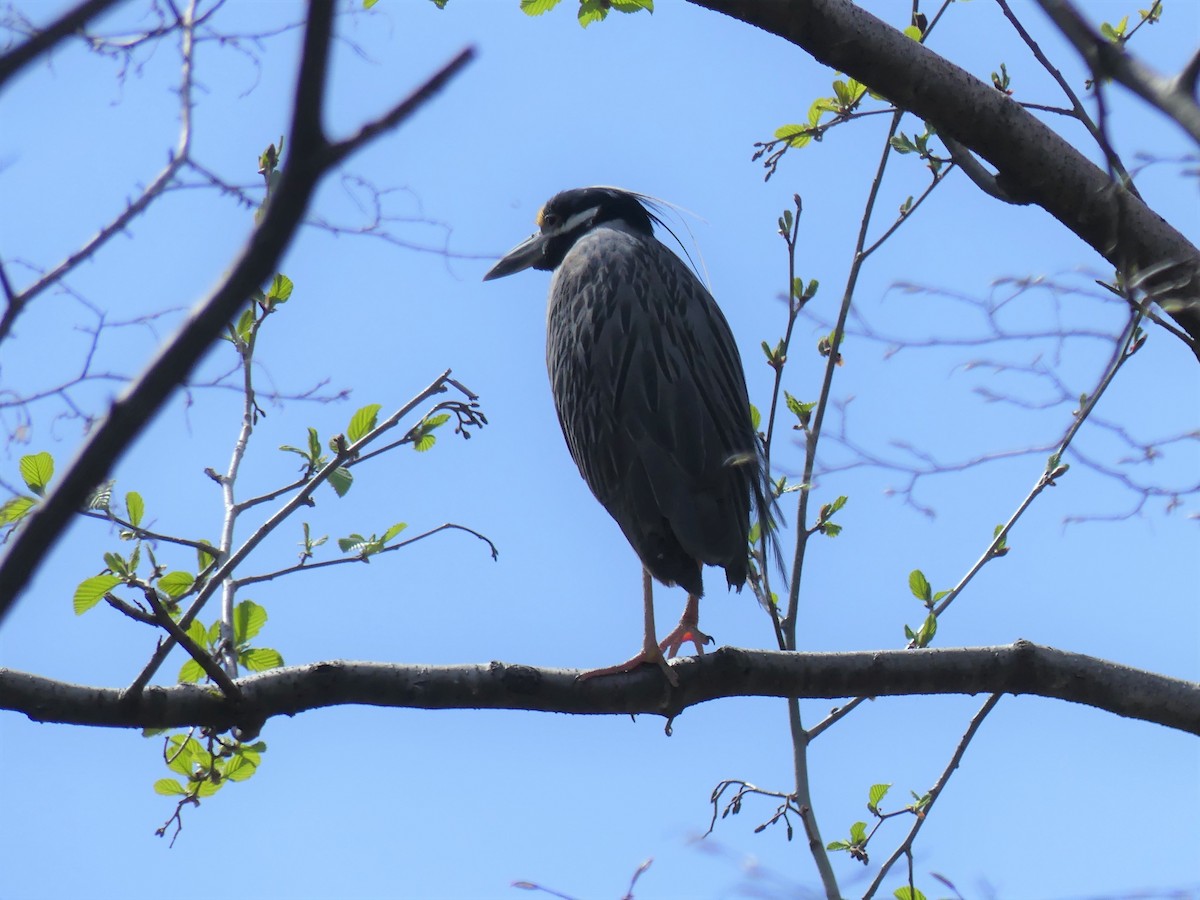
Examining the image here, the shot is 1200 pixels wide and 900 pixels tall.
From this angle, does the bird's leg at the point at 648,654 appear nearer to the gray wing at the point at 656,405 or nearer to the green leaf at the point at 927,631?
the gray wing at the point at 656,405

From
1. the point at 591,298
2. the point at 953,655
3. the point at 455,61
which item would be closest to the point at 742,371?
the point at 591,298

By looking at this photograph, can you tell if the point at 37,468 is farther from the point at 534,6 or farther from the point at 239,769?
the point at 534,6

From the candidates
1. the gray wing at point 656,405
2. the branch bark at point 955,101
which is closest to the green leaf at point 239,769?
the gray wing at point 656,405

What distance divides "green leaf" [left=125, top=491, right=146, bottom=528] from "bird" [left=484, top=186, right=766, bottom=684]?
1095 millimetres

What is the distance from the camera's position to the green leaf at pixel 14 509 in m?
2.41

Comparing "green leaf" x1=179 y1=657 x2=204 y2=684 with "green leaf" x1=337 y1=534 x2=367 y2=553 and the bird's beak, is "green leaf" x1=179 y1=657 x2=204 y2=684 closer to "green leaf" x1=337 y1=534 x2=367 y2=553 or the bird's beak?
"green leaf" x1=337 y1=534 x2=367 y2=553

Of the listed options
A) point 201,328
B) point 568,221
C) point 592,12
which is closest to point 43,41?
point 201,328

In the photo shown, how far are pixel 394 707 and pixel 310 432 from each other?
2.47ft

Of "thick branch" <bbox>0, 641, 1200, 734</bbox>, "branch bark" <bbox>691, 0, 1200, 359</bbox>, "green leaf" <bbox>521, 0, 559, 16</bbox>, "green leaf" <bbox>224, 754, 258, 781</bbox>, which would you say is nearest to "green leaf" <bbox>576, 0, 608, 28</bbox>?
"green leaf" <bbox>521, 0, 559, 16</bbox>

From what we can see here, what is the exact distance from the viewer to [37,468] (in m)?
2.54

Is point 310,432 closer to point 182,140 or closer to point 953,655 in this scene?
point 182,140

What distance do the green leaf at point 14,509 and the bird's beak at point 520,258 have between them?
113 inches

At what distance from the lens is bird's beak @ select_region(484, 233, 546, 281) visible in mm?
5035

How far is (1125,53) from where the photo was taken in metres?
1.35
